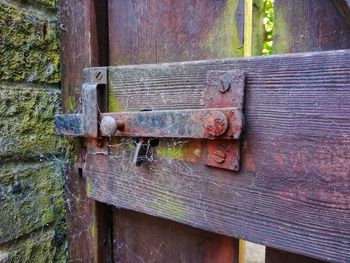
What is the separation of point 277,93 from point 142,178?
34cm

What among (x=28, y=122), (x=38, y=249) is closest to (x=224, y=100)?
(x=28, y=122)

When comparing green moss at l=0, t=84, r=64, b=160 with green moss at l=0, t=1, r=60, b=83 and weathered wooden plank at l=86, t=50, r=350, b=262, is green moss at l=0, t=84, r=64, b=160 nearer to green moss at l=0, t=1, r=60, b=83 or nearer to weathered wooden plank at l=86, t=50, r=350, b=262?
green moss at l=0, t=1, r=60, b=83

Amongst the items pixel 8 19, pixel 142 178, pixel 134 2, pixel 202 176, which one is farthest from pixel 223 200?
pixel 8 19

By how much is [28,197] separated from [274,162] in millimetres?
623

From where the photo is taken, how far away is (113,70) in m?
0.71

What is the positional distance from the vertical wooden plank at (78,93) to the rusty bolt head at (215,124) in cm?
39

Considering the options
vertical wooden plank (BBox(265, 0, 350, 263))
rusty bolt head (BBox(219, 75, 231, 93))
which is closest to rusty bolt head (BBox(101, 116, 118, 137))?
rusty bolt head (BBox(219, 75, 231, 93))

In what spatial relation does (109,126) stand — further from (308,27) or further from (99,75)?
(308,27)

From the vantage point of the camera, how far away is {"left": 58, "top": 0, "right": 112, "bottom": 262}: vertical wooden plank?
778 millimetres

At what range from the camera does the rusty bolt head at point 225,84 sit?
53 cm

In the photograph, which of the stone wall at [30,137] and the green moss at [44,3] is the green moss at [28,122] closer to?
the stone wall at [30,137]

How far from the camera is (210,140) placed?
0.56 m

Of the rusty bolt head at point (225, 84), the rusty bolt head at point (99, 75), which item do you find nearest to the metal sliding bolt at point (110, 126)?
the rusty bolt head at point (99, 75)

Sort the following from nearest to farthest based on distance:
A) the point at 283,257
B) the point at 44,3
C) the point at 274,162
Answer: the point at 274,162
the point at 283,257
the point at 44,3
